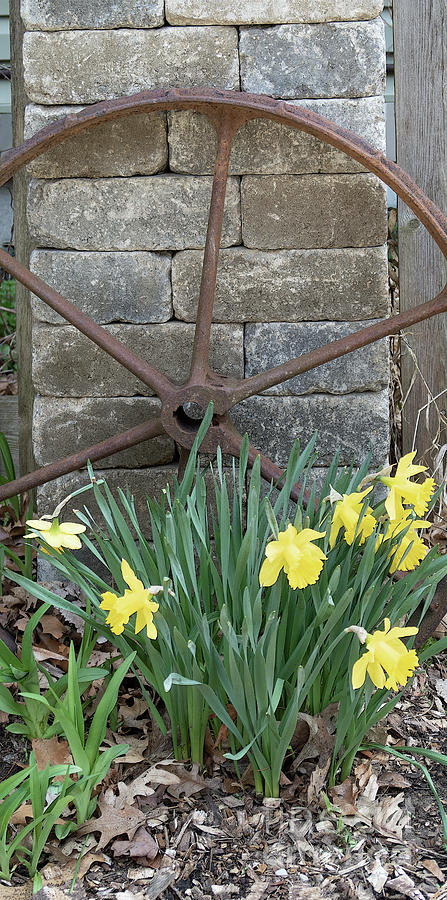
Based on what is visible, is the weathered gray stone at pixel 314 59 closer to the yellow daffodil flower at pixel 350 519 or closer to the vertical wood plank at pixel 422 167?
the vertical wood plank at pixel 422 167

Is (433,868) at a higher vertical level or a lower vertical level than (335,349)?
lower

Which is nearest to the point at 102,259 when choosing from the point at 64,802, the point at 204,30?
the point at 204,30

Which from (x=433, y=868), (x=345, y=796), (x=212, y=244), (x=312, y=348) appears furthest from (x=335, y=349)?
(x=433, y=868)

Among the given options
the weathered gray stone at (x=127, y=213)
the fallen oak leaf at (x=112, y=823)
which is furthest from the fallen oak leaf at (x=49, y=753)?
the weathered gray stone at (x=127, y=213)

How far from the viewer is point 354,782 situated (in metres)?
1.59

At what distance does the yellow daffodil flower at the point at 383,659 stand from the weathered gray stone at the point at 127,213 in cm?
119

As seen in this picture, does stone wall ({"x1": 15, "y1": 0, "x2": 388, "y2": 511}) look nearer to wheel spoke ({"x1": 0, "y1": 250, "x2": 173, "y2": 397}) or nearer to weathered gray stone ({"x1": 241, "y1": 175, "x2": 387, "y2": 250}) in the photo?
weathered gray stone ({"x1": 241, "y1": 175, "x2": 387, "y2": 250})

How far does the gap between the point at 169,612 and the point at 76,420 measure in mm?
873

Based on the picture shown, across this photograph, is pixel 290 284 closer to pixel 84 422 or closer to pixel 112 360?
pixel 112 360

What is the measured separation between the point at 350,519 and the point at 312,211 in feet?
3.13

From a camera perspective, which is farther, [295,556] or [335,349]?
[335,349]

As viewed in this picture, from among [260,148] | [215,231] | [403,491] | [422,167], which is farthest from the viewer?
[422,167]

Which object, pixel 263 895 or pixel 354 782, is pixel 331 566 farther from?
pixel 263 895

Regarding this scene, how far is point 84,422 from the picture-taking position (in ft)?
7.32
